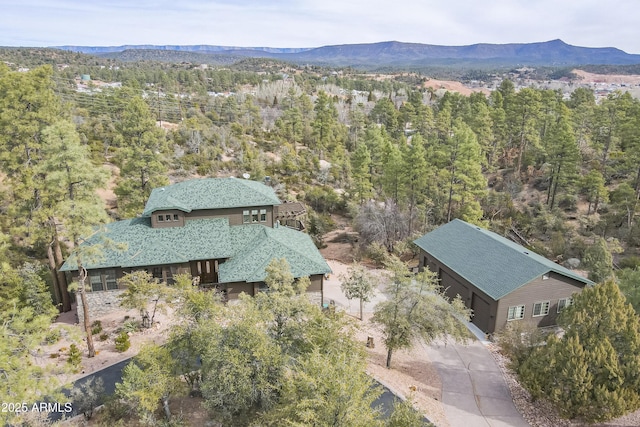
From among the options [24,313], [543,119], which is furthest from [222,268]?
[543,119]

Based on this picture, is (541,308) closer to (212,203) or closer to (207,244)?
(207,244)

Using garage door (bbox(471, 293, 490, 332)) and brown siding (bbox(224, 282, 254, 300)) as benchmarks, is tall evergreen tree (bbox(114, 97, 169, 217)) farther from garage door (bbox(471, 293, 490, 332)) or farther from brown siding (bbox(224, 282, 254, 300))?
garage door (bbox(471, 293, 490, 332))

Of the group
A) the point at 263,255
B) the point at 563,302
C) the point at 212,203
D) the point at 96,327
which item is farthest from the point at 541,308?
the point at 96,327

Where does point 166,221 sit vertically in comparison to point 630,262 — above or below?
above

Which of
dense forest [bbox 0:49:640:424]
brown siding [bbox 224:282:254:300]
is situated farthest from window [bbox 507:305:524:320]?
brown siding [bbox 224:282:254:300]

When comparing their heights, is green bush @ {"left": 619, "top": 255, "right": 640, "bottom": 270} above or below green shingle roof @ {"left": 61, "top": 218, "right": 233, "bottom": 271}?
below

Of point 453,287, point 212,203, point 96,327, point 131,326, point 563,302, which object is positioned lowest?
Answer: point 96,327

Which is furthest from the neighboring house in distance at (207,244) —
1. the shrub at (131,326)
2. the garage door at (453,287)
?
the garage door at (453,287)

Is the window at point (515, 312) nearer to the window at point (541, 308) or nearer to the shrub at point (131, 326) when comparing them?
the window at point (541, 308)
